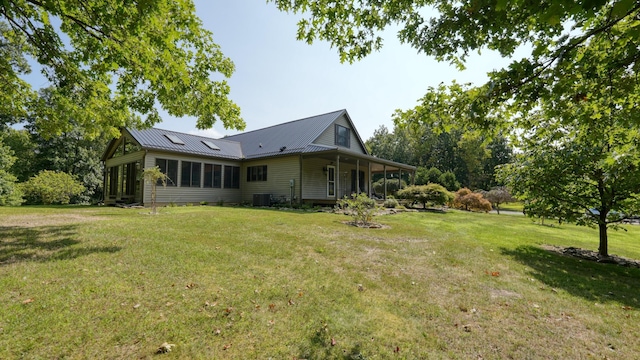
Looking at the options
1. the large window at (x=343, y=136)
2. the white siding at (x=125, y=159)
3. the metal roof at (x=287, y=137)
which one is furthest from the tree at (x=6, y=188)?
the large window at (x=343, y=136)

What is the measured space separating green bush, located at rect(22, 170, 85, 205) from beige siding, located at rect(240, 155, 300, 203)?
44.0ft

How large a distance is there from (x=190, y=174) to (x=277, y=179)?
5104 millimetres

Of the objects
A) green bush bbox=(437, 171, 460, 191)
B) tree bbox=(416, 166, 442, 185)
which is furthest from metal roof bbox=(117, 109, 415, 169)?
tree bbox=(416, 166, 442, 185)

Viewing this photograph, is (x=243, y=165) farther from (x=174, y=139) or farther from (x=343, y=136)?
(x=343, y=136)

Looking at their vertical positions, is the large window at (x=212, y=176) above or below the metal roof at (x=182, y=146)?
below

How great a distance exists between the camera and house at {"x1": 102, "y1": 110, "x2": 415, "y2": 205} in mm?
→ 15906

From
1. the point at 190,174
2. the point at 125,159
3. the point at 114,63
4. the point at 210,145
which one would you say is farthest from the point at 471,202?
the point at 125,159

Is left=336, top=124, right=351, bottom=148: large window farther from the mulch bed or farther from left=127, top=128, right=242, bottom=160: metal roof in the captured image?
the mulch bed

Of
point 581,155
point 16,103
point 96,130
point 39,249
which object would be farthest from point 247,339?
point 16,103

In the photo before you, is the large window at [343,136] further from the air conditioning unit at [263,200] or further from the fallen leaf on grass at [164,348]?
the fallen leaf on grass at [164,348]

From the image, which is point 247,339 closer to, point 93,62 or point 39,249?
point 39,249

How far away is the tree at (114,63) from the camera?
536 cm

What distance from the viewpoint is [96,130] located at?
890cm

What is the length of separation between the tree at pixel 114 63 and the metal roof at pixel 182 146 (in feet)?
22.8
